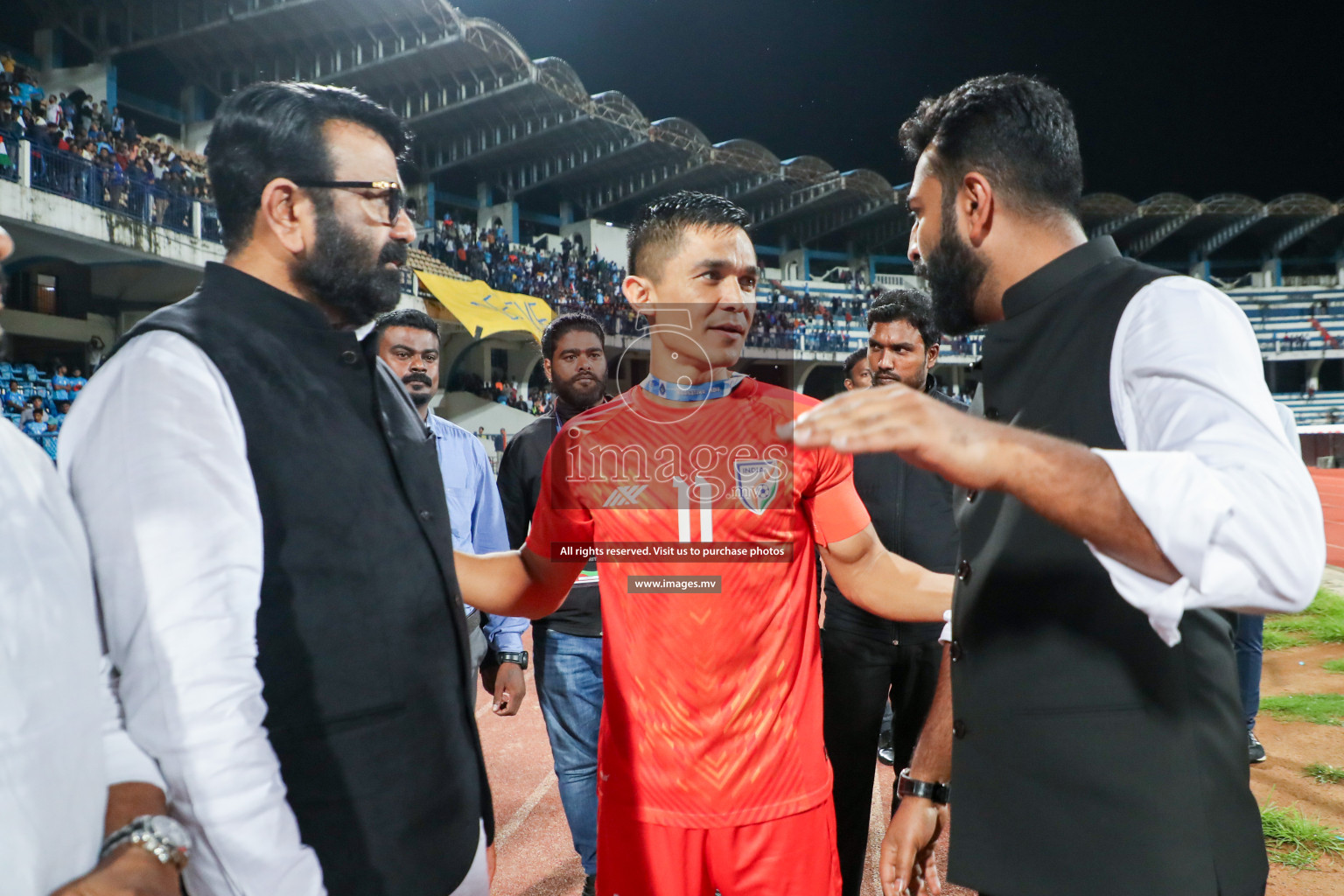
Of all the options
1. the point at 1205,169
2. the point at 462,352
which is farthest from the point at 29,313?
the point at 1205,169

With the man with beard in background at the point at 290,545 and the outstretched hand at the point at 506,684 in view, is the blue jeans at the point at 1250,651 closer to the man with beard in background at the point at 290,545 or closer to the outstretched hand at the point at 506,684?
the outstretched hand at the point at 506,684

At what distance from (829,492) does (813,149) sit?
139 ft

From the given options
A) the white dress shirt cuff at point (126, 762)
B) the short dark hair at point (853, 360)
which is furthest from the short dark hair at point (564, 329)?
the white dress shirt cuff at point (126, 762)

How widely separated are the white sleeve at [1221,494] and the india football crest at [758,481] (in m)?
1.07

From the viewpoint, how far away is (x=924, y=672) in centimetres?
344

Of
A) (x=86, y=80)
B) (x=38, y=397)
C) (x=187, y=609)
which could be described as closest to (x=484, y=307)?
(x=86, y=80)

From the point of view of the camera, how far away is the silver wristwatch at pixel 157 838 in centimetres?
101

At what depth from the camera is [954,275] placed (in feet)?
5.42

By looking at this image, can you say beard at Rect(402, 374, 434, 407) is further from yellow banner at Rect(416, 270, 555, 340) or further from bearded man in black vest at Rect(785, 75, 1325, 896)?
yellow banner at Rect(416, 270, 555, 340)

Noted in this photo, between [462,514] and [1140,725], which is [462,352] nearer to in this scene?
[462,514]

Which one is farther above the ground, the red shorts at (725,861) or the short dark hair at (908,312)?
the short dark hair at (908,312)

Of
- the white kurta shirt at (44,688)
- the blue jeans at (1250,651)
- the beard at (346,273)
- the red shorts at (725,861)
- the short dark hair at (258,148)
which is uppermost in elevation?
the short dark hair at (258,148)

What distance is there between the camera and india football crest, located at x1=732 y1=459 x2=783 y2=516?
7.03 feet

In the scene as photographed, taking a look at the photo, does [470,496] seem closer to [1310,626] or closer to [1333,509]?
[1310,626]
